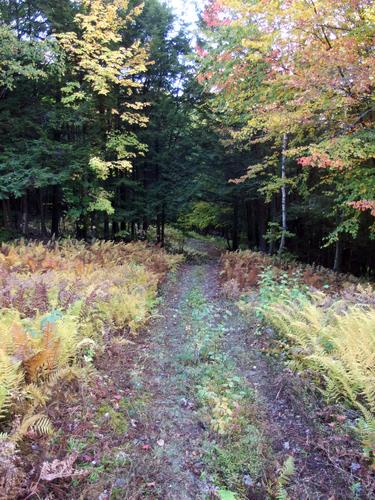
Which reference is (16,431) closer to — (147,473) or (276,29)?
(147,473)

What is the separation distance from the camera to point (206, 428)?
12.4 feet

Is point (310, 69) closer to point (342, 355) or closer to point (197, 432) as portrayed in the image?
point (342, 355)

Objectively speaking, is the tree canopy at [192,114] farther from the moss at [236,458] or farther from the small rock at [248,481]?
the small rock at [248,481]

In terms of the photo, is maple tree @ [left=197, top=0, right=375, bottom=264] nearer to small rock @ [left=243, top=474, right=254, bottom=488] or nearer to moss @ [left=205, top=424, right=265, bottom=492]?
moss @ [left=205, top=424, right=265, bottom=492]

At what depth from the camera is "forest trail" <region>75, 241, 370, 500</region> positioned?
119 inches

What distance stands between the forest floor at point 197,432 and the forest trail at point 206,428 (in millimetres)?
11

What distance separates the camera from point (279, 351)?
5.48 metres

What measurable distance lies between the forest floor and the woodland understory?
0.02 meters

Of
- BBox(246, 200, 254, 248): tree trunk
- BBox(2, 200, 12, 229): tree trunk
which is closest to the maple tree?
BBox(2, 200, 12, 229): tree trunk

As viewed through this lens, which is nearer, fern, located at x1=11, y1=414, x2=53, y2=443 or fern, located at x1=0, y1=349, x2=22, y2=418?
fern, located at x1=11, y1=414, x2=53, y2=443

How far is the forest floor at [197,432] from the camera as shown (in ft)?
9.88

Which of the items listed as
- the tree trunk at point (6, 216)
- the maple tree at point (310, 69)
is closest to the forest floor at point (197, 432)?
the maple tree at point (310, 69)

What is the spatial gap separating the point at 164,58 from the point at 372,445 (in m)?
18.3

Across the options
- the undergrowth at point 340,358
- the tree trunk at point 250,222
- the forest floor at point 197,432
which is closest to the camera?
the forest floor at point 197,432
